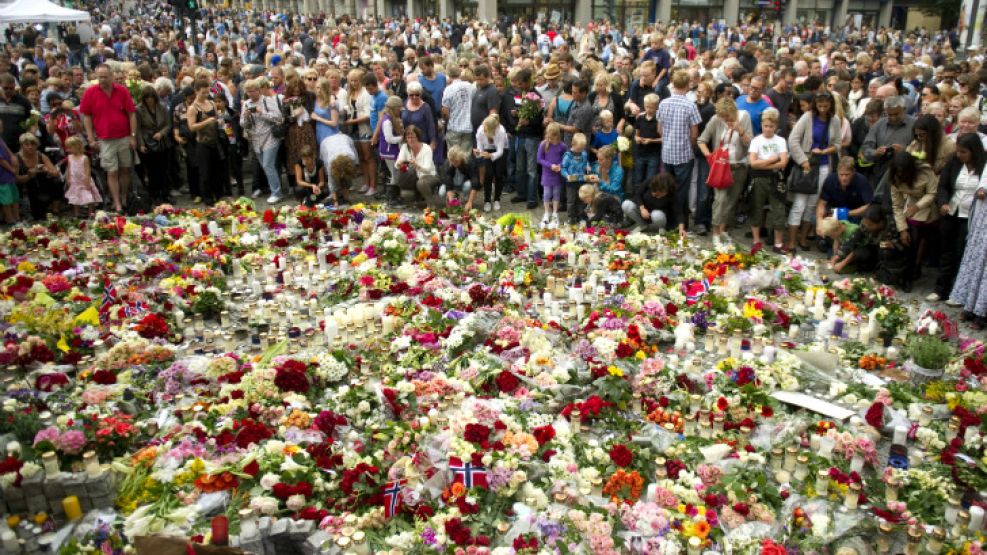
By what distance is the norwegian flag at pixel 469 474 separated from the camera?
15.8 feet

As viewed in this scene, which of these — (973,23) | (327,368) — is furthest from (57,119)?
(973,23)

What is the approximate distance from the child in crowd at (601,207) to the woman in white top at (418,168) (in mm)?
2251

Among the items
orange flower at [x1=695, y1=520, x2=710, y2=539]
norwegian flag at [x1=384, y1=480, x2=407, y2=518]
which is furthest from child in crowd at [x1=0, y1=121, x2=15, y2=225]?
orange flower at [x1=695, y1=520, x2=710, y2=539]

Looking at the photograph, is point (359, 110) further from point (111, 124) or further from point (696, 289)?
point (696, 289)

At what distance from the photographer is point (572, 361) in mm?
6246

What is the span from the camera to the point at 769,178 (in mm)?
9383

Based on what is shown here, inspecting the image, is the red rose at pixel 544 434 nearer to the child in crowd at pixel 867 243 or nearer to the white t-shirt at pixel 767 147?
the child in crowd at pixel 867 243

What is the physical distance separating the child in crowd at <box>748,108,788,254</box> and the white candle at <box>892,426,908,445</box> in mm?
4244

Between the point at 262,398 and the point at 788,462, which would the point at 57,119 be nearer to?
the point at 262,398

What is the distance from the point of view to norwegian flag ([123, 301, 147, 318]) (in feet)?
23.8

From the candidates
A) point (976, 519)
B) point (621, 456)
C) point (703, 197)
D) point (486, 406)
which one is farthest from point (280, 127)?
point (976, 519)

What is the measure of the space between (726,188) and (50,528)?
7.60 metres

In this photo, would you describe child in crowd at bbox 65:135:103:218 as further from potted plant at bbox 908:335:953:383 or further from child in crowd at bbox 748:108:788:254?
potted plant at bbox 908:335:953:383

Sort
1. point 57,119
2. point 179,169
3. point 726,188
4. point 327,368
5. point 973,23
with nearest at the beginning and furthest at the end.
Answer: point 327,368, point 726,188, point 57,119, point 179,169, point 973,23
